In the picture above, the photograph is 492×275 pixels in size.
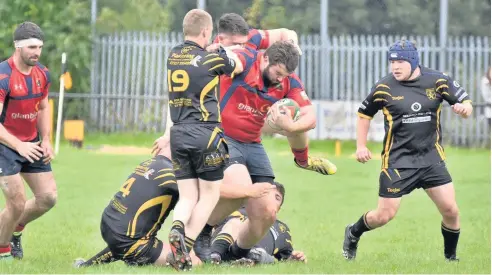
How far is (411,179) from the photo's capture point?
34.2ft

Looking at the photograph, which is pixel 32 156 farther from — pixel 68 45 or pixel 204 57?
pixel 68 45

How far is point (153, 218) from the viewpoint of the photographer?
368 inches

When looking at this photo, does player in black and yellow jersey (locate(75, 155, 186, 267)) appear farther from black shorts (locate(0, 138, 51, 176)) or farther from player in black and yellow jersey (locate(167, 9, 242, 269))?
black shorts (locate(0, 138, 51, 176))

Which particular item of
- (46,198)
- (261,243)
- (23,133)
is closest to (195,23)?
(23,133)

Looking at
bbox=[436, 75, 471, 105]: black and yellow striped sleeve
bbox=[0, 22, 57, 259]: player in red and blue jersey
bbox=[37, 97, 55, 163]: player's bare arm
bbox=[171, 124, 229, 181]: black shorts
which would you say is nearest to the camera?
bbox=[171, 124, 229, 181]: black shorts

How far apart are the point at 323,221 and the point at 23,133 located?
5.31 m

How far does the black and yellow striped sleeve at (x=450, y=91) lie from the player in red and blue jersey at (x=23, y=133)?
11.6 ft

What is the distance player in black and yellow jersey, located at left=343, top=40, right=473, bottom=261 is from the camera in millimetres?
10383

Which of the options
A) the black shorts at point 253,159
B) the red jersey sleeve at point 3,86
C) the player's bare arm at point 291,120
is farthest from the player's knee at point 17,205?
the player's bare arm at point 291,120

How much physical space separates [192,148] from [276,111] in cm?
107

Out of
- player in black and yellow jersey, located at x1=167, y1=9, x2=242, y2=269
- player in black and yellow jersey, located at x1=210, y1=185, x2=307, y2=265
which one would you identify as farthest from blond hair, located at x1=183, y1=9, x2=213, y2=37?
player in black and yellow jersey, located at x1=210, y1=185, x2=307, y2=265

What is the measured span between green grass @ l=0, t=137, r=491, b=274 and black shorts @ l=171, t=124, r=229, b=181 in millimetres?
766

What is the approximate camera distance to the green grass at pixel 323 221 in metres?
9.94

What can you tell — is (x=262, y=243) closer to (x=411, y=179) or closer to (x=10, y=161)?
(x=411, y=179)
